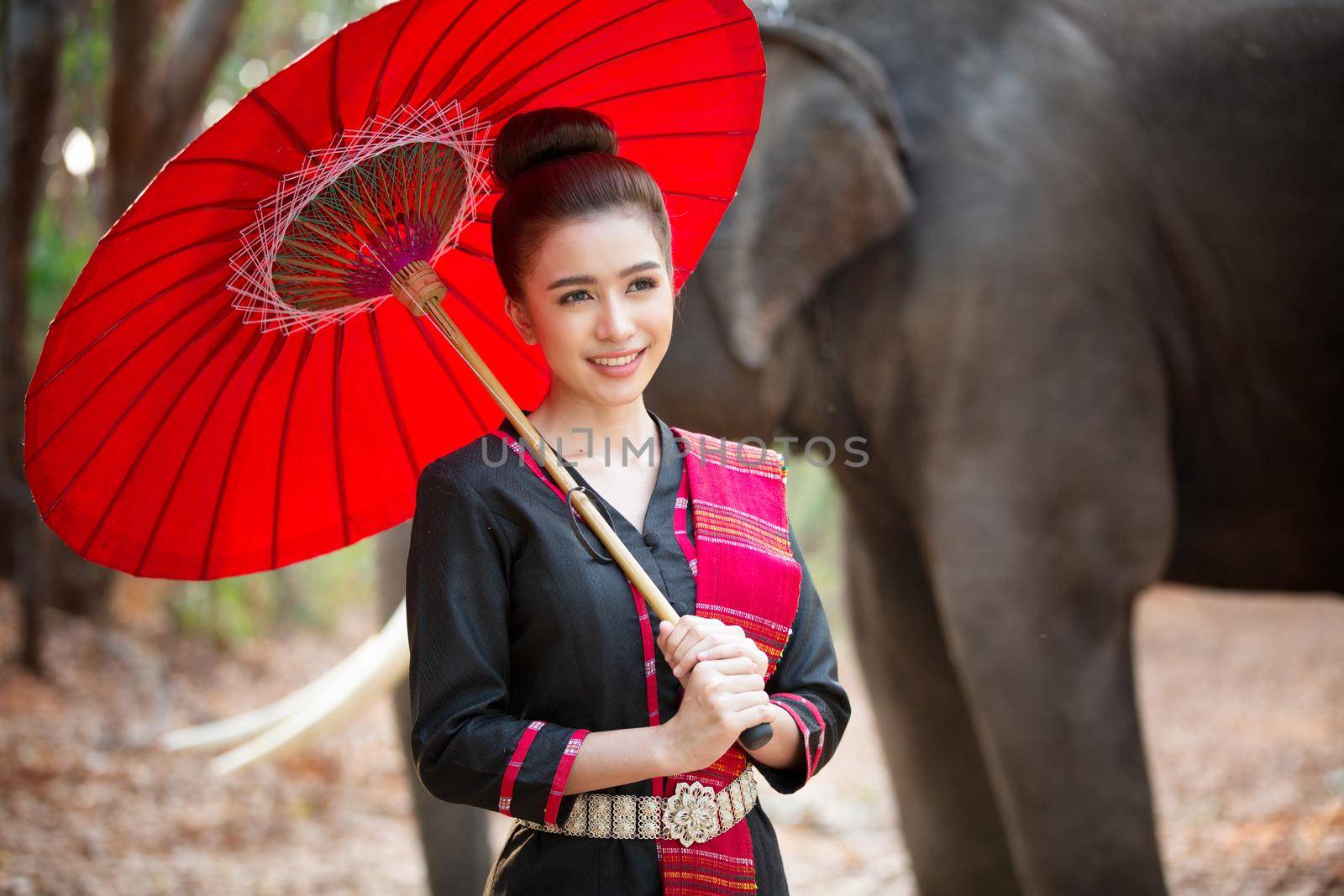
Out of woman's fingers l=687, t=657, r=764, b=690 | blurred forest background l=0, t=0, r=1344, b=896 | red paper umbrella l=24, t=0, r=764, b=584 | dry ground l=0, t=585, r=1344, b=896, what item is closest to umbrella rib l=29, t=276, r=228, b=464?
red paper umbrella l=24, t=0, r=764, b=584

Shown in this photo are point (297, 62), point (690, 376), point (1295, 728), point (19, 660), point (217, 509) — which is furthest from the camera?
point (1295, 728)

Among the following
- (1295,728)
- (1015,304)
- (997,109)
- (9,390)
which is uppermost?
(9,390)

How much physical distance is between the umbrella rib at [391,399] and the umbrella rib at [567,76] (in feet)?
0.83

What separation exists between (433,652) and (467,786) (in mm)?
117

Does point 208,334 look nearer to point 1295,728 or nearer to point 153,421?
point 153,421

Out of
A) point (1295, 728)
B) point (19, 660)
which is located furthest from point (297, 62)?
point (1295, 728)

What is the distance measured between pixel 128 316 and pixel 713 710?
2.10 feet

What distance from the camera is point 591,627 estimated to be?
1.16m

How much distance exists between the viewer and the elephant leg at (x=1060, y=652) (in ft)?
7.49

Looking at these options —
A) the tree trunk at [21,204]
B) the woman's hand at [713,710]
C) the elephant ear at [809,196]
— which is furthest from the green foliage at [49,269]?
the woman's hand at [713,710]

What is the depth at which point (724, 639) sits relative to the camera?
1.09 meters

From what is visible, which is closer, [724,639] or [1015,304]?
[724,639]

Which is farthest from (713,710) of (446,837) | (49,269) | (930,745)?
(49,269)

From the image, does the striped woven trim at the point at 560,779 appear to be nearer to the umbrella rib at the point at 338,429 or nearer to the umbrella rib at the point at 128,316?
the umbrella rib at the point at 338,429
